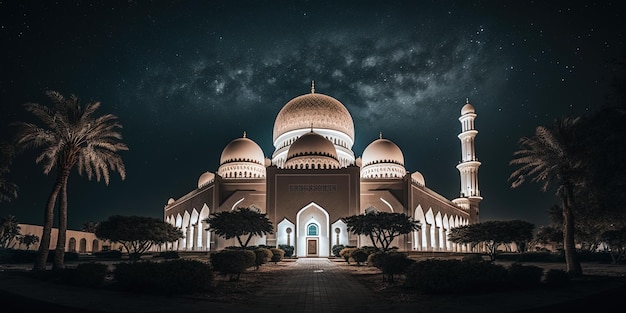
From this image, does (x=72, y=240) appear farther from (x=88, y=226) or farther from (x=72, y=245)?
(x=88, y=226)

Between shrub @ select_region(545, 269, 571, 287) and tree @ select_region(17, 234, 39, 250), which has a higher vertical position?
tree @ select_region(17, 234, 39, 250)

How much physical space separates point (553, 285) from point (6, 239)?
155ft

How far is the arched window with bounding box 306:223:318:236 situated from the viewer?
40.8 m

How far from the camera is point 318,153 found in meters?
43.5

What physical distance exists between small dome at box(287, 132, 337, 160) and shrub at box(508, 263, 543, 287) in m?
31.7

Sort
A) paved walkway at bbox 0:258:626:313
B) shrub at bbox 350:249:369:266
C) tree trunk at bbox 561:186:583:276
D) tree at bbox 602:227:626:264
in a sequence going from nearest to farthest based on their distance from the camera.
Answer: paved walkway at bbox 0:258:626:313
tree trunk at bbox 561:186:583:276
shrub at bbox 350:249:369:266
tree at bbox 602:227:626:264

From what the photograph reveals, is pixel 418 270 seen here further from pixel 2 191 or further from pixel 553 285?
pixel 2 191

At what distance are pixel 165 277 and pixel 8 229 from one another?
3859 centimetres

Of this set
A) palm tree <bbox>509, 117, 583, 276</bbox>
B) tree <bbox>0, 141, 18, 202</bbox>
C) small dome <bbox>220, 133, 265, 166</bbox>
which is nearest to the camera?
palm tree <bbox>509, 117, 583, 276</bbox>

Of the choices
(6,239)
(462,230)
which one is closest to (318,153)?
(462,230)

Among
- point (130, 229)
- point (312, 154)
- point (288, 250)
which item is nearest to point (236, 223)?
point (130, 229)

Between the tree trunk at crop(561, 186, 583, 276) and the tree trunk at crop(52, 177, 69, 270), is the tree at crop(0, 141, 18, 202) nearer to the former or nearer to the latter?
the tree trunk at crop(52, 177, 69, 270)

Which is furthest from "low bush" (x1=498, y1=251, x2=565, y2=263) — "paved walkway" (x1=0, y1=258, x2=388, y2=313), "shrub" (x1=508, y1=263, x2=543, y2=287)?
"paved walkway" (x1=0, y1=258, x2=388, y2=313)

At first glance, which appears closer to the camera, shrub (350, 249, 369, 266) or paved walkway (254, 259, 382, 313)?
paved walkway (254, 259, 382, 313)
